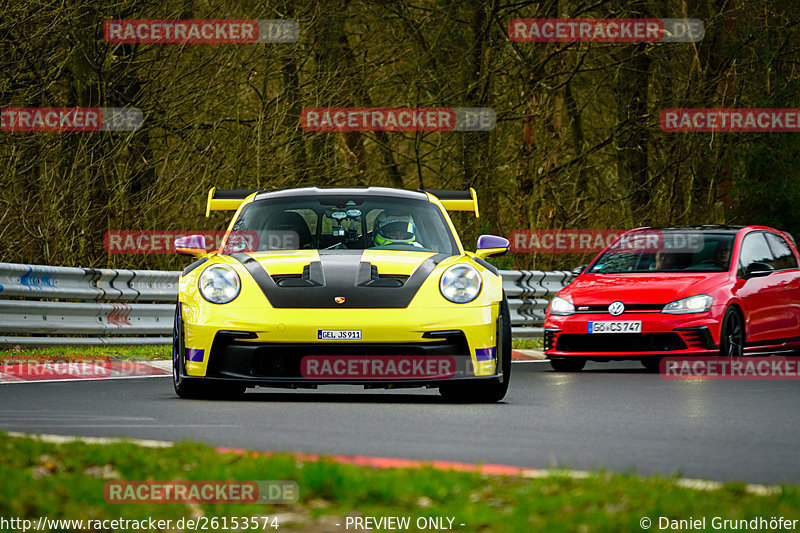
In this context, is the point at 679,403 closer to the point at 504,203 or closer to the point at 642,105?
the point at 642,105

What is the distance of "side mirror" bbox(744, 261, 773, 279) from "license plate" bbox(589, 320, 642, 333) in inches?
64.2

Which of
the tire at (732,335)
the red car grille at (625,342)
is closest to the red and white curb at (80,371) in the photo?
the red car grille at (625,342)

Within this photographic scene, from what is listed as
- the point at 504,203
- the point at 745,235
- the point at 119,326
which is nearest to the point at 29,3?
the point at 119,326

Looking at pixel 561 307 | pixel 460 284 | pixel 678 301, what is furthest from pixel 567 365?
pixel 460 284

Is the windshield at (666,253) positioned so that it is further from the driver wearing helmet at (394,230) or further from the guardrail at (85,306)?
the driver wearing helmet at (394,230)

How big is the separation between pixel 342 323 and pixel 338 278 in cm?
38

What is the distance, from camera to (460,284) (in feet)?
33.9

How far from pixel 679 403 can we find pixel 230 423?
385 cm

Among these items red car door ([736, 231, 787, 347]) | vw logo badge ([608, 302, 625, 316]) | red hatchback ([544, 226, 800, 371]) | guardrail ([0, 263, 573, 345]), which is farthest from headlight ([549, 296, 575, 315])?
guardrail ([0, 263, 573, 345])

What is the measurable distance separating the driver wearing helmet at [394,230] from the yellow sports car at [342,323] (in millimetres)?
474

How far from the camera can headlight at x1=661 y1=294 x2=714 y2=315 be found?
14.6 meters

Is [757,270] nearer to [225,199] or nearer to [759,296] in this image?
[759,296]

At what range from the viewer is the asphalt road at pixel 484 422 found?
750cm

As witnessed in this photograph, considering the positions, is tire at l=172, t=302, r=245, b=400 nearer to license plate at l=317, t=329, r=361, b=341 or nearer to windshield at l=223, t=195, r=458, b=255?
license plate at l=317, t=329, r=361, b=341
